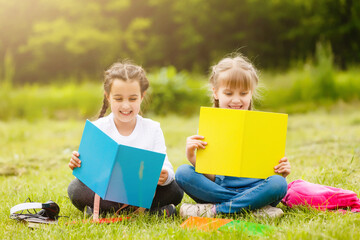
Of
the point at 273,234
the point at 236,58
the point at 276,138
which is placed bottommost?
the point at 273,234

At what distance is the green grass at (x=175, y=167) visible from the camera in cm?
181

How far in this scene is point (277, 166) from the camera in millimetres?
2113

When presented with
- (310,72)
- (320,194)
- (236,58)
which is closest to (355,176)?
(320,194)

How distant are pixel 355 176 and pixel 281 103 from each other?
6649mm

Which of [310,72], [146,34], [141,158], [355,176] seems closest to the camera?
[141,158]

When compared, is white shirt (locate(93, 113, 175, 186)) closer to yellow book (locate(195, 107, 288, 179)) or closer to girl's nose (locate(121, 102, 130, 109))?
girl's nose (locate(121, 102, 130, 109))

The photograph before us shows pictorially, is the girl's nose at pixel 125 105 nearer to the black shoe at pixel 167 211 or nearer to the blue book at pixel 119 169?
the blue book at pixel 119 169

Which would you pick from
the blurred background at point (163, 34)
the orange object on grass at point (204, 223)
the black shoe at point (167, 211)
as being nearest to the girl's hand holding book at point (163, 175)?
the black shoe at point (167, 211)

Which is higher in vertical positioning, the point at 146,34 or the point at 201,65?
the point at 146,34

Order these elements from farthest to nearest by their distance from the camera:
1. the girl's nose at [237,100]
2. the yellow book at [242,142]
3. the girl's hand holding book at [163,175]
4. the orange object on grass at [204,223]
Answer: the girl's nose at [237,100]
the girl's hand holding book at [163,175]
the yellow book at [242,142]
the orange object on grass at [204,223]

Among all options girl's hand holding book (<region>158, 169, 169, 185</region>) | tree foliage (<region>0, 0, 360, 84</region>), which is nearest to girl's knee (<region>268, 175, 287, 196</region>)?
girl's hand holding book (<region>158, 169, 169, 185</region>)

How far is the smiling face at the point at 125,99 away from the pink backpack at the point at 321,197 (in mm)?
1064

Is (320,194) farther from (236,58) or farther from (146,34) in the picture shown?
(146,34)

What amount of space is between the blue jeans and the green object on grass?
0.25 m
